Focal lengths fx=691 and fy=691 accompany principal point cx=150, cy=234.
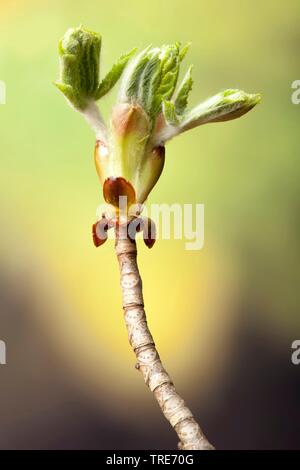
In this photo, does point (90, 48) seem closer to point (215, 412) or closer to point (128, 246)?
point (128, 246)

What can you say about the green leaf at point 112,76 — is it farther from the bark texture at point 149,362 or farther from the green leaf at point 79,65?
the bark texture at point 149,362

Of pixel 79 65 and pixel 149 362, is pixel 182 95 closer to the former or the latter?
pixel 79 65

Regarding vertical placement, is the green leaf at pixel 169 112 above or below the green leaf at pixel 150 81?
below

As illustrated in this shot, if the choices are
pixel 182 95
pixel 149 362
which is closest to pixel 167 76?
pixel 182 95

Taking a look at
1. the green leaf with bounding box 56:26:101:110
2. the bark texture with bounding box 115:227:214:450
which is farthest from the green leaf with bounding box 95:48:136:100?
the bark texture with bounding box 115:227:214:450

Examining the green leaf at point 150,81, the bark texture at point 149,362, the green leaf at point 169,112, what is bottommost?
the bark texture at point 149,362

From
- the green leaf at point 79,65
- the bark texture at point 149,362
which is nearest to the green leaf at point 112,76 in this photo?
the green leaf at point 79,65

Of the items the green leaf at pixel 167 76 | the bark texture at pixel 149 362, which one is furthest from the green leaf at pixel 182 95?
the bark texture at pixel 149 362
